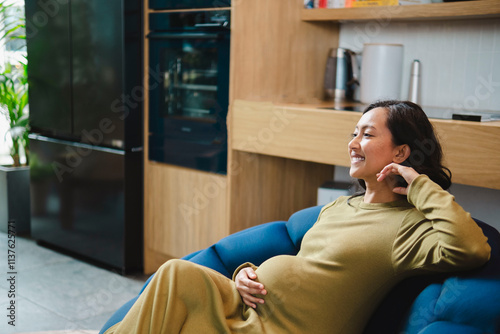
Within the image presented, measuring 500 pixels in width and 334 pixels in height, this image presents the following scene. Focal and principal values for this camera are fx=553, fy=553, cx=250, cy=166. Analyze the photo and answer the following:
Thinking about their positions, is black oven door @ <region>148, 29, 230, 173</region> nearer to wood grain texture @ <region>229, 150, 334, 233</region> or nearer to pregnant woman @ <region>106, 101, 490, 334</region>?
wood grain texture @ <region>229, 150, 334, 233</region>

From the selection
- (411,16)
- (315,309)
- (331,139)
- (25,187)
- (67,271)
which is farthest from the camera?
(25,187)

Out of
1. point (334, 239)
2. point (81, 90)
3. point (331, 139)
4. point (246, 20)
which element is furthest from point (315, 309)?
point (81, 90)

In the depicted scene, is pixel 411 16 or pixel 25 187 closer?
pixel 411 16

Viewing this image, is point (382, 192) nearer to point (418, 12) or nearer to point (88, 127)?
point (418, 12)

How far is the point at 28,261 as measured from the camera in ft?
10.7

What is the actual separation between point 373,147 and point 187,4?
5.23ft

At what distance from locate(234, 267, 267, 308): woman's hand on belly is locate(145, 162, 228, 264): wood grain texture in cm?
114

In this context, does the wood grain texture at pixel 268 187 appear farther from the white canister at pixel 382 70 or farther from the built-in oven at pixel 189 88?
the white canister at pixel 382 70

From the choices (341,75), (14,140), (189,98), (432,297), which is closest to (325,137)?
(341,75)

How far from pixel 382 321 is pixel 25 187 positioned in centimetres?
295

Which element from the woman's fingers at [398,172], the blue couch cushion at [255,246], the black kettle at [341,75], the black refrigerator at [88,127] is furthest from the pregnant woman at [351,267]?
the black refrigerator at [88,127]

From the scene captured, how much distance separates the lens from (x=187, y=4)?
273 centimetres

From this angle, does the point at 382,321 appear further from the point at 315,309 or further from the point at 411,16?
the point at 411,16

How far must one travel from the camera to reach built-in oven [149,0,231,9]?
2.60 metres
